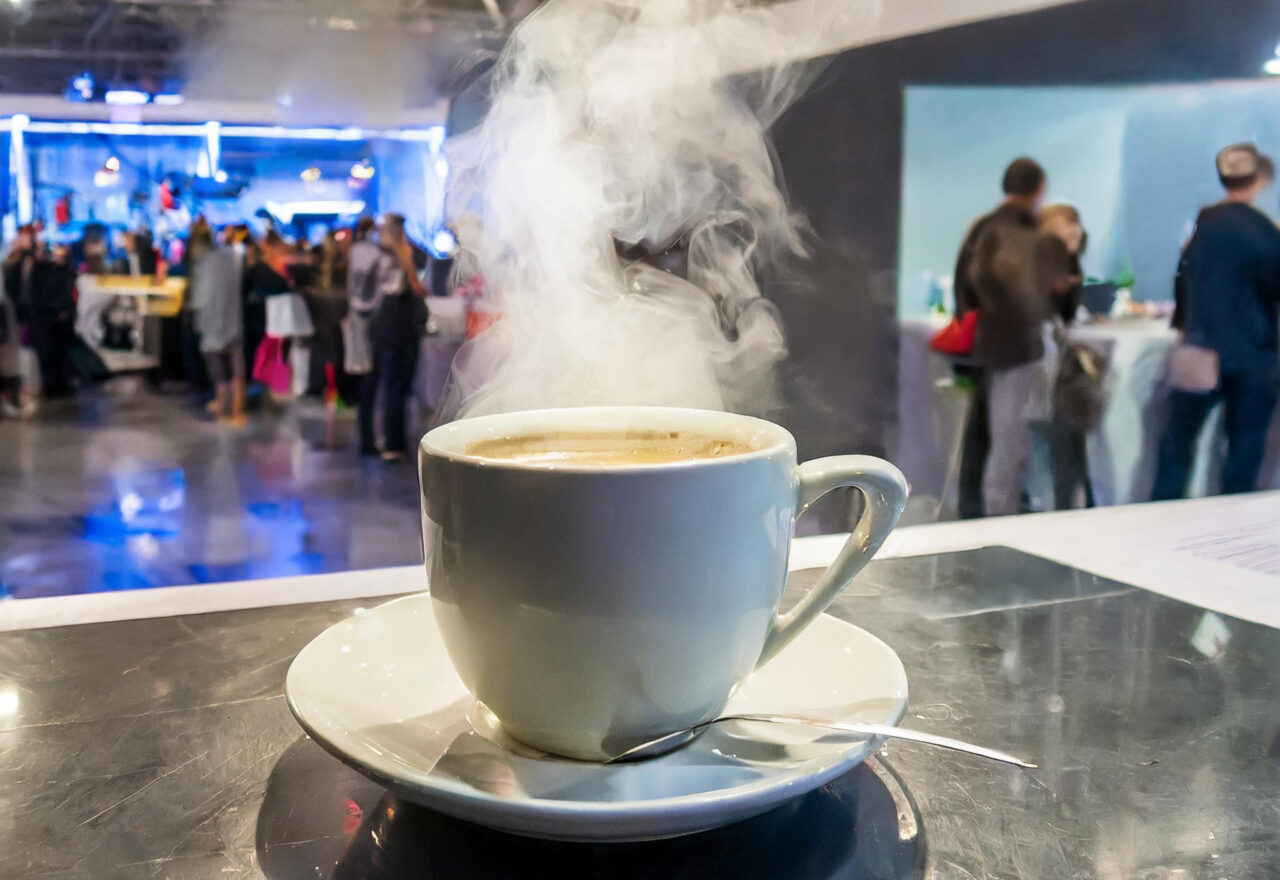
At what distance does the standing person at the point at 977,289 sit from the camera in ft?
9.52

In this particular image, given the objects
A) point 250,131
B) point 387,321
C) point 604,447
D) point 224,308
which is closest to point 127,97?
point 250,131

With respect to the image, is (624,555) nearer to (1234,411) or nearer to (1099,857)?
(1099,857)

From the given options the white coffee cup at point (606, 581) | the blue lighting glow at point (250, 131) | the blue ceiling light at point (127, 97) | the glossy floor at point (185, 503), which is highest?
the blue ceiling light at point (127, 97)

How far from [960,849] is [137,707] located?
0.36 m

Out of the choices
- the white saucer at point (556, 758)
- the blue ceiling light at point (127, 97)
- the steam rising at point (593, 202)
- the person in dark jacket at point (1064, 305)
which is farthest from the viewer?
the blue ceiling light at point (127, 97)

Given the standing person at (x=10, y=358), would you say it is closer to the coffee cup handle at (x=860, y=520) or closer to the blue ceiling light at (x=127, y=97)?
the blue ceiling light at (x=127, y=97)

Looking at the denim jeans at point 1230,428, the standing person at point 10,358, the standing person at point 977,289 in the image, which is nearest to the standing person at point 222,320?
the standing person at point 10,358

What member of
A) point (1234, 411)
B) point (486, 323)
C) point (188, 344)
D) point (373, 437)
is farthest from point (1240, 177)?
point (188, 344)

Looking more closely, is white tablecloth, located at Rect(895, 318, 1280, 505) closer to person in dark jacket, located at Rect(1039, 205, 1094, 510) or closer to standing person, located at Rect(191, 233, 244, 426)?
person in dark jacket, located at Rect(1039, 205, 1094, 510)

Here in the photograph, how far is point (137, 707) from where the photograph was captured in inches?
17.5

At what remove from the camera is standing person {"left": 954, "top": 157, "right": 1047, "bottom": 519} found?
2900 mm

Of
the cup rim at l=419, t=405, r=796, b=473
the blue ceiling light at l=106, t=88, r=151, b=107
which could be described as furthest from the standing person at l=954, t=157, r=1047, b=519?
the blue ceiling light at l=106, t=88, r=151, b=107

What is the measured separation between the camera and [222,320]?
535 centimetres

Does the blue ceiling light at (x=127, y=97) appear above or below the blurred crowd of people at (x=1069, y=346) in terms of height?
above
